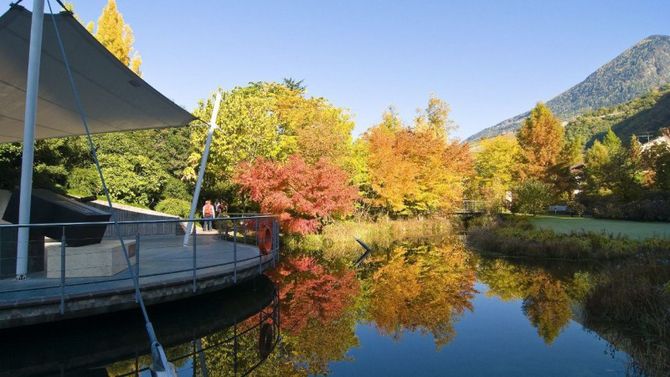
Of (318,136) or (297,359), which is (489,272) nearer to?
(297,359)

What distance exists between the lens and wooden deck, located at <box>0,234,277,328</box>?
6.42m

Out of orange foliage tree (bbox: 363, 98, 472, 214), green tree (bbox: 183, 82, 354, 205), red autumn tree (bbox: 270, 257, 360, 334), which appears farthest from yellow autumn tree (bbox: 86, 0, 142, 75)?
red autumn tree (bbox: 270, 257, 360, 334)

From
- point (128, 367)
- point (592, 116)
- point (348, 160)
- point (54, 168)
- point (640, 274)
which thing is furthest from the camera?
point (592, 116)

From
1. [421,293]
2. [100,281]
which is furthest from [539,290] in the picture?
[100,281]

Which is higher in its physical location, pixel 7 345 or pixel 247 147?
pixel 247 147

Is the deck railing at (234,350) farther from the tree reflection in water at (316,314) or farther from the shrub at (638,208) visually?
the shrub at (638,208)

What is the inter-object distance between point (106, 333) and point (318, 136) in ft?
55.1

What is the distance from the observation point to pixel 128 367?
5.96m

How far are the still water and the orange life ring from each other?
2.83ft

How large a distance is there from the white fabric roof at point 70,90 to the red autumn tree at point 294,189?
6288mm

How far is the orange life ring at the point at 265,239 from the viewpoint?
1136 cm

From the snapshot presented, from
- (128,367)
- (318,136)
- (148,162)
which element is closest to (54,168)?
(148,162)

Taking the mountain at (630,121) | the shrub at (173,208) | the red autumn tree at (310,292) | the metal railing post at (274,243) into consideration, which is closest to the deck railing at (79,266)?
the red autumn tree at (310,292)

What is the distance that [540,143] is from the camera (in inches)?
1656
